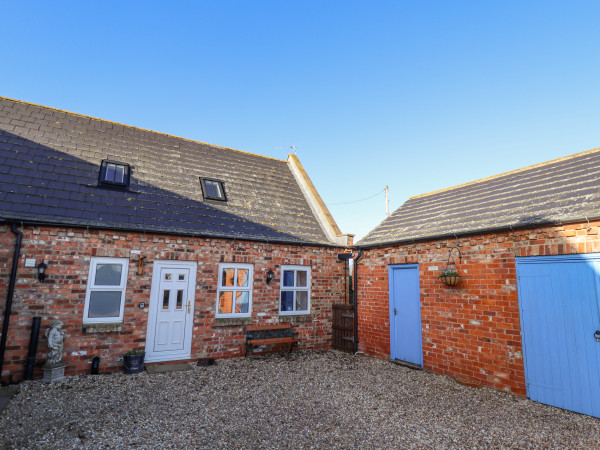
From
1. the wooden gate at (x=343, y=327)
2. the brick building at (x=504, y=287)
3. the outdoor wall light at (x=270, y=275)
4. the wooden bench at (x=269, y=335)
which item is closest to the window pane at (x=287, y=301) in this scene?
the wooden bench at (x=269, y=335)

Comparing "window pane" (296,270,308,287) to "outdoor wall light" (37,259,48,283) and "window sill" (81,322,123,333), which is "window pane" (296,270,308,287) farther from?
"outdoor wall light" (37,259,48,283)

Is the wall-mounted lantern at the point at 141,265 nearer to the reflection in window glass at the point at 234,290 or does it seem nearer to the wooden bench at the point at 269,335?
the reflection in window glass at the point at 234,290

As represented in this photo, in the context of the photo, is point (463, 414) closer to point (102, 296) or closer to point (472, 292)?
point (472, 292)

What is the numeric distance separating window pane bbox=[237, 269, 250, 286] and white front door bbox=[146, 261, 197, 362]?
1.24m

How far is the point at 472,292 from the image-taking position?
678 cm

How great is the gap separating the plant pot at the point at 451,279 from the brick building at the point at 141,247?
384 cm

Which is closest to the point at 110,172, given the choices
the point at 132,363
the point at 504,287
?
the point at 132,363

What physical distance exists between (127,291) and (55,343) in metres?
1.59

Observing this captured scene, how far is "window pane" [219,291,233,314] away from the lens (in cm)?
867

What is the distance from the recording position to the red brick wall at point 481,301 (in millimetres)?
5824

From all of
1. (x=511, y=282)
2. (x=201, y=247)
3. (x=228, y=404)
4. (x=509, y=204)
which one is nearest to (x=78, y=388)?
(x=228, y=404)

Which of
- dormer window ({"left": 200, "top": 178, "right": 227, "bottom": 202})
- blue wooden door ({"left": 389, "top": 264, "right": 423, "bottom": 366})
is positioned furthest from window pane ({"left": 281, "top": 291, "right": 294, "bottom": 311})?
dormer window ({"left": 200, "top": 178, "right": 227, "bottom": 202})

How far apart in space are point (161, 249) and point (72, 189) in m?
2.58

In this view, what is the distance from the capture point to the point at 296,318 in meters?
9.63
